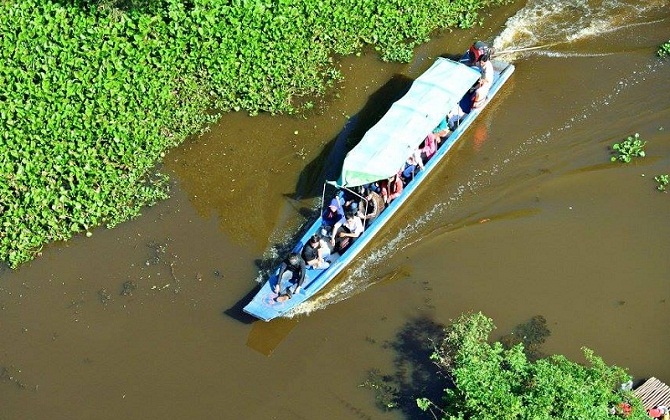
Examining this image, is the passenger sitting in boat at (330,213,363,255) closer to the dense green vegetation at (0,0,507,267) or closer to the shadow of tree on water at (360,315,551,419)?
the shadow of tree on water at (360,315,551,419)

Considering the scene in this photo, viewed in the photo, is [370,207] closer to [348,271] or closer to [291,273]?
[348,271]

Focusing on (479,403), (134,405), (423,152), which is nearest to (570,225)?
(423,152)

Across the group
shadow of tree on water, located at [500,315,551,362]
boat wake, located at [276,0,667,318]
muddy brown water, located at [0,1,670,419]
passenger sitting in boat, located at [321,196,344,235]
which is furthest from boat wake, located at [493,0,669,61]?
shadow of tree on water, located at [500,315,551,362]

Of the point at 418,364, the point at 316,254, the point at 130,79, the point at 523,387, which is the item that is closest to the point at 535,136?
the point at 316,254

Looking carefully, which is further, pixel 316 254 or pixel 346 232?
pixel 346 232

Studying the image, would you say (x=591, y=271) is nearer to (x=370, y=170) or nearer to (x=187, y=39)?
(x=370, y=170)

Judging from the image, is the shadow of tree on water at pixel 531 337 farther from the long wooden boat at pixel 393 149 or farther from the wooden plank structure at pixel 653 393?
the long wooden boat at pixel 393 149

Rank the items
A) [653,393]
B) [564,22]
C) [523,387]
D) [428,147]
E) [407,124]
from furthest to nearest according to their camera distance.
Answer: [564,22], [428,147], [407,124], [653,393], [523,387]

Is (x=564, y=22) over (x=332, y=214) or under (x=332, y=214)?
over

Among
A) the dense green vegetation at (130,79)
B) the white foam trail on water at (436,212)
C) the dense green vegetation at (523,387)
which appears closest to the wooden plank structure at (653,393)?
the dense green vegetation at (523,387)
